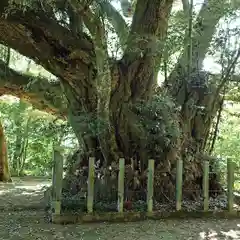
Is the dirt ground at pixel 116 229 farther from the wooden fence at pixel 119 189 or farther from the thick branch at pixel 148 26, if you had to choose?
the thick branch at pixel 148 26

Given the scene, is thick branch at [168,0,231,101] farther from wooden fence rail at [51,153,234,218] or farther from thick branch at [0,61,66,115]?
thick branch at [0,61,66,115]

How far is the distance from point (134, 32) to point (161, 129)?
59.6 inches

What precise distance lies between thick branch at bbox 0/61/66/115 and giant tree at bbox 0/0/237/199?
1403 mm

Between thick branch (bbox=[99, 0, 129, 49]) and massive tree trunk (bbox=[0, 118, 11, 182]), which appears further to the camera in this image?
massive tree trunk (bbox=[0, 118, 11, 182])

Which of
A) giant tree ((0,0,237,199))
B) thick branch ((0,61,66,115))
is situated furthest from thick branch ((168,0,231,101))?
thick branch ((0,61,66,115))

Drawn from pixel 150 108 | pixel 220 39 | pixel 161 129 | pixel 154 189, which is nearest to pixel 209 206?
pixel 154 189

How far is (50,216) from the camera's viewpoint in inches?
195

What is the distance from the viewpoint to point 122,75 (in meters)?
5.97

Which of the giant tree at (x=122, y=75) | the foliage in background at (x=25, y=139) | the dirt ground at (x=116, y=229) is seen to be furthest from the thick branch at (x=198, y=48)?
the foliage in background at (x=25, y=139)

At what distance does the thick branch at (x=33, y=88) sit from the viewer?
24.8 feet

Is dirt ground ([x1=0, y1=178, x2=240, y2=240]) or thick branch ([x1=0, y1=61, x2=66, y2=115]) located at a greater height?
thick branch ([x1=0, y1=61, x2=66, y2=115])

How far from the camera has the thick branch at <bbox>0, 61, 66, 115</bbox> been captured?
7570 millimetres

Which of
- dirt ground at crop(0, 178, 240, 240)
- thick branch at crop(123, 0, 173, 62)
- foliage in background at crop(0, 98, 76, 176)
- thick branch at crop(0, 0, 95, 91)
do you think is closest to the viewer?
dirt ground at crop(0, 178, 240, 240)

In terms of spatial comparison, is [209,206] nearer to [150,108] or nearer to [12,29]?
[150,108]
